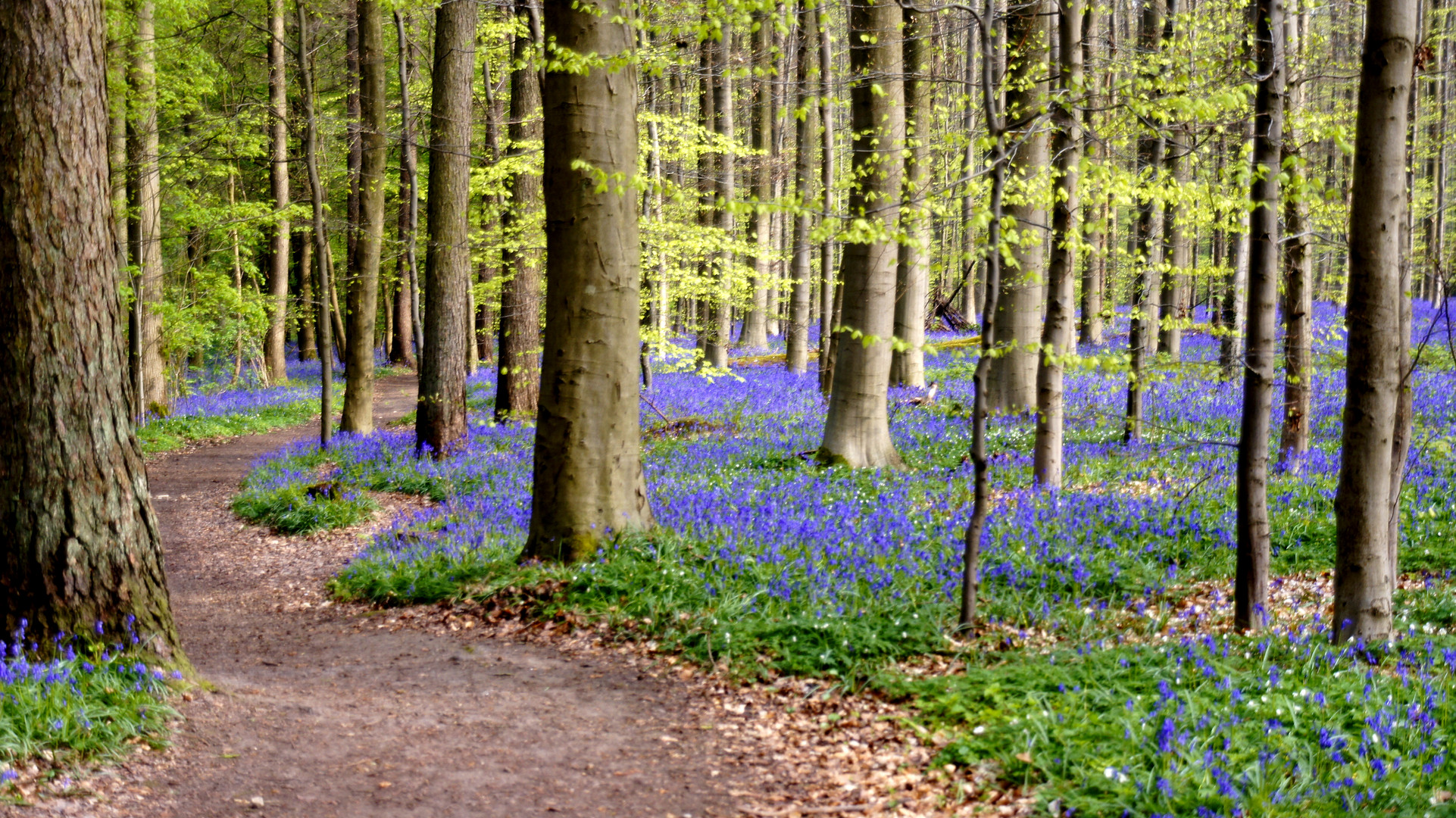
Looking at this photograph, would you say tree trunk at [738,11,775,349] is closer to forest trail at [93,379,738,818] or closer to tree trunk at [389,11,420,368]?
tree trunk at [389,11,420,368]

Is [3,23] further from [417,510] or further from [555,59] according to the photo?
[417,510]

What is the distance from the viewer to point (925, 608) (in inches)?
243

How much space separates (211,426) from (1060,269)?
683 inches

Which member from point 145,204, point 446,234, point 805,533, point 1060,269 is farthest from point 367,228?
point 1060,269

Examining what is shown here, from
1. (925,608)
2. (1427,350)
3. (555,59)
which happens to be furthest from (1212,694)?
(1427,350)

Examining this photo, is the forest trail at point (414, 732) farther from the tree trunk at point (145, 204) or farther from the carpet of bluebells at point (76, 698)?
the tree trunk at point (145, 204)

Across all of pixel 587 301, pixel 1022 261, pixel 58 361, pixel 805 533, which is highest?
pixel 1022 261

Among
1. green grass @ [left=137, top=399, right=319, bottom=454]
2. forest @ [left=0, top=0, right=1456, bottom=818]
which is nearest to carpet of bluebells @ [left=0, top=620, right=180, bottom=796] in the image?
forest @ [left=0, top=0, right=1456, bottom=818]

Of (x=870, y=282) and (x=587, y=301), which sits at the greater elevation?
(x=870, y=282)

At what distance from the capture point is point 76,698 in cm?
439

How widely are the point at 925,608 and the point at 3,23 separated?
617cm

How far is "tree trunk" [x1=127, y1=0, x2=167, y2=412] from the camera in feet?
55.3

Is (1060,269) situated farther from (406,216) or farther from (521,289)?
(406,216)

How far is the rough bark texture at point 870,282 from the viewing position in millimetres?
10383
